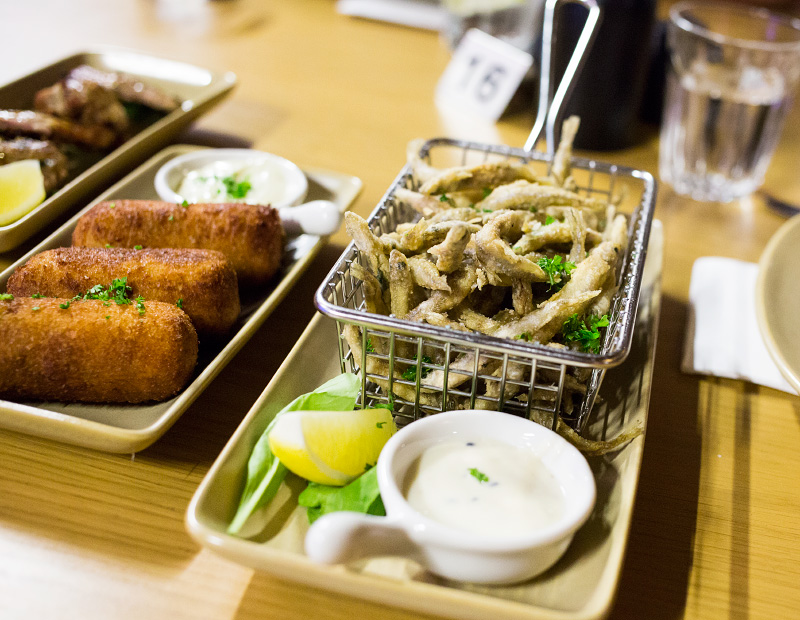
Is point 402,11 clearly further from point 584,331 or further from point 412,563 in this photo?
point 412,563

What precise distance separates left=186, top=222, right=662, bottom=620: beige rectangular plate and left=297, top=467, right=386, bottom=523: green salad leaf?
0.08ft

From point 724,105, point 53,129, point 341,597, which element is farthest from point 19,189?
point 724,105

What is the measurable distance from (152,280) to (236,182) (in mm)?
603

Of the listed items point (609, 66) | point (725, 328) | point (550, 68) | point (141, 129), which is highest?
point (550, 68)

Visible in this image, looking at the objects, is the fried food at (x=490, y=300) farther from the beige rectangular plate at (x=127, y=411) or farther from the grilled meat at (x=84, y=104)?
the grilled meat at (x=84, y=104)

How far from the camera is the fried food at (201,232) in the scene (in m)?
1.63

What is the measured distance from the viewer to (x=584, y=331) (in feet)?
4.00

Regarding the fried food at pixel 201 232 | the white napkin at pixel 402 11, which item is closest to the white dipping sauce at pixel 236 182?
the fried food at pixel 201 232

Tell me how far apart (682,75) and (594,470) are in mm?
1750

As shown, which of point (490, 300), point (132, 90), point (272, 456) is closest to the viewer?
point (272, 456)

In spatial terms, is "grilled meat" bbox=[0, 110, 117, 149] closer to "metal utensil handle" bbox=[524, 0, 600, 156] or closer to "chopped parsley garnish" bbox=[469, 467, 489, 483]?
"metal utensil handle" bbox=[524, 0, 600, 156]

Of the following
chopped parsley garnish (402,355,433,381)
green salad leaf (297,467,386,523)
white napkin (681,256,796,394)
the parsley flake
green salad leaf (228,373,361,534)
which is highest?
the parsley flake

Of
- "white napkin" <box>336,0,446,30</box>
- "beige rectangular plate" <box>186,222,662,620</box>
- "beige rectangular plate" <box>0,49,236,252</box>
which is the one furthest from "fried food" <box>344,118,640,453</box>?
"white napkin" <box>336,0,446,30</box>

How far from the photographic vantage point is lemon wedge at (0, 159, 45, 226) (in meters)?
1.75
